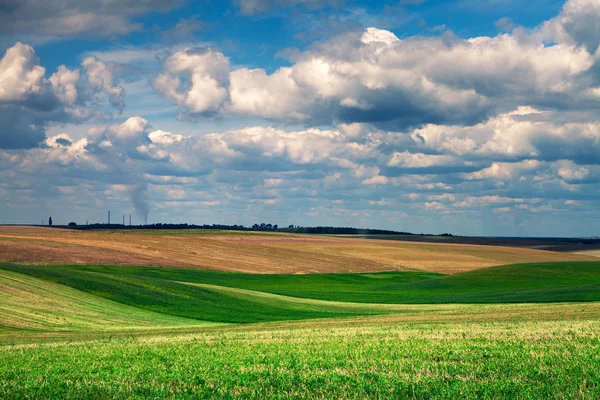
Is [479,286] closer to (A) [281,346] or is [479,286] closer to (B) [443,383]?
(A) [281,346]

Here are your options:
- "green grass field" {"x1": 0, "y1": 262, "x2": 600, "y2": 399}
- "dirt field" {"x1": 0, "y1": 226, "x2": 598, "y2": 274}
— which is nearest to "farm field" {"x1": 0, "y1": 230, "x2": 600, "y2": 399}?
"green grass field" {"x1": 0, "y1": 262, "x2": 600, "y2": 399}

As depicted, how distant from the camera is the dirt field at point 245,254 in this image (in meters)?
77.4

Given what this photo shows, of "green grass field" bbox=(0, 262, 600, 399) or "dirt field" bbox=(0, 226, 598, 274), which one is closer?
"green grass field" bbox=(0, 262, 600, 399)

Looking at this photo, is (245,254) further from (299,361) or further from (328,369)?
(328,369)

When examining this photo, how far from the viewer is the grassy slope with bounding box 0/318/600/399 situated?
37.1 feet

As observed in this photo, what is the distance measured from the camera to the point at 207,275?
74.9m

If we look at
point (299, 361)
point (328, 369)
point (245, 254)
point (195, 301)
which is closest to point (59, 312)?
point (195, 301)

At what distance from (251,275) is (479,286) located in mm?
28466

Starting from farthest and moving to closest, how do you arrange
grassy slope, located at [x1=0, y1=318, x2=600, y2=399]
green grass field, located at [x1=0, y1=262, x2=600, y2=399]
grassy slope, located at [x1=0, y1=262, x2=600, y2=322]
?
grassy slope, located at [x1=0, y1=262, x2=600, y2=322], green grass field, located at [x1=0, y1=262, x2=600, y2=399], grassy slope, located at [x1=0, y1=318, x2=600, y2=399]

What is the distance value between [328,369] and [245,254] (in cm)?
8787

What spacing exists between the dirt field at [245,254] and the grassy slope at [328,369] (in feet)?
194

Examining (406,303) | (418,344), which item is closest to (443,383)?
(418,344)

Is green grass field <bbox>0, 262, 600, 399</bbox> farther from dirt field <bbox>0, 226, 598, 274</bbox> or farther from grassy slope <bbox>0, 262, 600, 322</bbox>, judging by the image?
dirt field <bbox>0, 226, 598, 274</bbox>

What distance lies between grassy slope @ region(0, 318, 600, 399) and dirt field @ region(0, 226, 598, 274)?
194 ft
